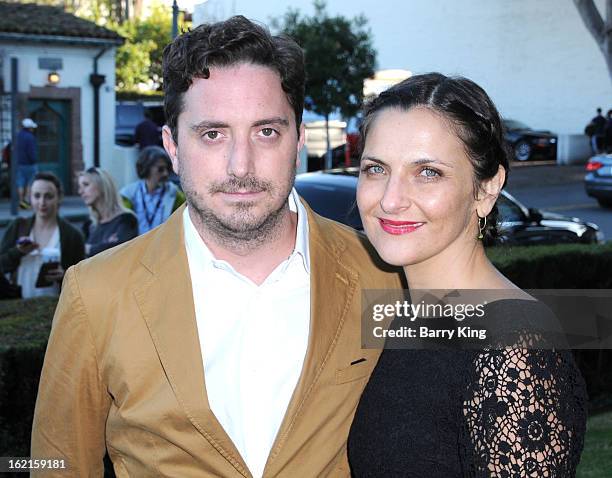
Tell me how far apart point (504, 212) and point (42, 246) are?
16.7 ft

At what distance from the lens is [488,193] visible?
2.79 meters

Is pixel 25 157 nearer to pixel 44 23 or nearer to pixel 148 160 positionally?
pixel 44 23

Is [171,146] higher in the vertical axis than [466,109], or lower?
lower

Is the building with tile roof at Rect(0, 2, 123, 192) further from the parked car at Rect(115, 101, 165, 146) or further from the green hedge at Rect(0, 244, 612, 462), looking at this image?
the green hedge at Rect(0, 244, 612, 462)

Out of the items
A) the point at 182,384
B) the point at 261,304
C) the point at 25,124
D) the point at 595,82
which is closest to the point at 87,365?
the point at 182,384

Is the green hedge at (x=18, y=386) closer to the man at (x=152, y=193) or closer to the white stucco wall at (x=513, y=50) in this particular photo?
the man at (x=152, y=193)

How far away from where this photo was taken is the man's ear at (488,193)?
2.77 m

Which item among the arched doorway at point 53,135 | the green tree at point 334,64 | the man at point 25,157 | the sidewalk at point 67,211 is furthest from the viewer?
the green tree at point 334,64

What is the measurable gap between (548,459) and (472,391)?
0.25 m

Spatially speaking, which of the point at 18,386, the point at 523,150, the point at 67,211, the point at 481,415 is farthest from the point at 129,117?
the point at 481,415

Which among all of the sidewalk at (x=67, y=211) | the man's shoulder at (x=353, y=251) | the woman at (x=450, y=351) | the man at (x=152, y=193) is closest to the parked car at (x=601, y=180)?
the sidewalk at (x=67, y=211)

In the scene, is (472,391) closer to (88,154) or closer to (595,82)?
(88,154)

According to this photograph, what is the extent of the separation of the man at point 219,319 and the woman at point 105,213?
474cm

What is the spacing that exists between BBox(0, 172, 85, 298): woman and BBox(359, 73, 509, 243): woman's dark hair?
471cm
